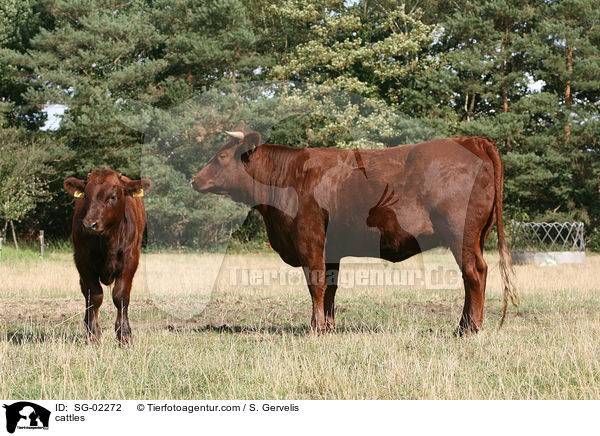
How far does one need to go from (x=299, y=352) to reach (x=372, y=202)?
6.88ft

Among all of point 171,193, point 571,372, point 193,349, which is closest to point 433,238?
point 571,372

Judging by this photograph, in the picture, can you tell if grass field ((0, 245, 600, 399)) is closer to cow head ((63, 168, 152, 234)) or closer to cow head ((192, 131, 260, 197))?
cow head ((63, 168, 152, 234))

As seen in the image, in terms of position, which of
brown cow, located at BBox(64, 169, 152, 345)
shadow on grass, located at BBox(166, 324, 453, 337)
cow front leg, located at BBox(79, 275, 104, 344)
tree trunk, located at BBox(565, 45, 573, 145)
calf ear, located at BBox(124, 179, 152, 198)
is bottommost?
shadow on grass, located at BBox(166, 324, 453, 337)

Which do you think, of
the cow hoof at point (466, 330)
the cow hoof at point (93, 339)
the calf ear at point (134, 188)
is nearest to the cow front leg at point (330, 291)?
the cow hoof at point (466, 330)

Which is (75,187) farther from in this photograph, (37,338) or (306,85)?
(306,85)

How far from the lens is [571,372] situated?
13.3 feet

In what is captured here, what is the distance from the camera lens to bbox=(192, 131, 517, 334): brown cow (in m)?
5.97

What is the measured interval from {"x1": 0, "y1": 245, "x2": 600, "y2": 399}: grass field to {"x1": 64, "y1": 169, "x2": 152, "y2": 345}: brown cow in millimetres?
362

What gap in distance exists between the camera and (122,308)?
5656 millimetres

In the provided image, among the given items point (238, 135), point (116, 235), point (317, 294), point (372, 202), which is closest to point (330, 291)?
point (317, 294)

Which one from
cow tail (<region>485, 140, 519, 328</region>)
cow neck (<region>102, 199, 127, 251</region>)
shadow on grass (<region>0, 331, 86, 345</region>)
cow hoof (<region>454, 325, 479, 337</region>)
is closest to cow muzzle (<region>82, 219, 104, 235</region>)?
cow neck (<region>102, 199, 127, 251</region>)

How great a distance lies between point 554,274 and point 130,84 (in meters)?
19.1

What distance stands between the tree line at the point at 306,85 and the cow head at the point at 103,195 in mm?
14060
